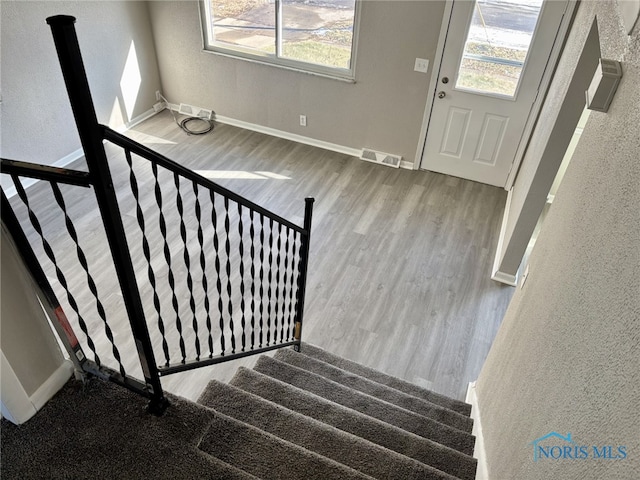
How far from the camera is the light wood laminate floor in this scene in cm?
339

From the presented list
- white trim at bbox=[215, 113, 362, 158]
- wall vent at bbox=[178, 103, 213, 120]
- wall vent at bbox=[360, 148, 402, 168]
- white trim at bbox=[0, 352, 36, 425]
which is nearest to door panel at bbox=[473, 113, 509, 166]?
wall vent at bbox=[360, 148, 402, 168]

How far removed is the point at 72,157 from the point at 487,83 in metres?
4.17

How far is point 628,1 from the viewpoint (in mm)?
1477

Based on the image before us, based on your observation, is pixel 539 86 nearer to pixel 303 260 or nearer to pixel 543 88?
pixel 543 88

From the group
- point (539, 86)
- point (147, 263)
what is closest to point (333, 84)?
point (539, 86)

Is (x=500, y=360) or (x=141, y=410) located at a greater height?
(x=141, y=410)

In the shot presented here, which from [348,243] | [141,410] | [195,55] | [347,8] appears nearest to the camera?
[141,410]

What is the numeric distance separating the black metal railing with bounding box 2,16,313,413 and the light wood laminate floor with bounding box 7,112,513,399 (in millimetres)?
67

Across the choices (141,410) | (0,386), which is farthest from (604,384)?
(0,386)

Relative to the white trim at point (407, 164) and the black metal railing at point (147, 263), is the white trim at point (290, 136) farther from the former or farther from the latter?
the black metal railing at point (147, 263)

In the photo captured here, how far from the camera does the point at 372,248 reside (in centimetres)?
423

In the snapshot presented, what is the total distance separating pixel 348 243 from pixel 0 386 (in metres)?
3.13

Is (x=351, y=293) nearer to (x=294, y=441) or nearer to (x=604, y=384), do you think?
(x=294, y=441)

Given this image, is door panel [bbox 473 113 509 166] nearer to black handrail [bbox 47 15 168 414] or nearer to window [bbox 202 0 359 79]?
window [bbox 202 0 359 79]
